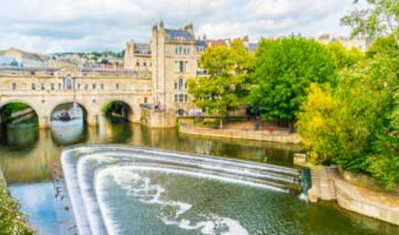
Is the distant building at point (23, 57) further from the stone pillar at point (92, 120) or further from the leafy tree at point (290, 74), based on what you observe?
the leafy tree at point (290, 74)

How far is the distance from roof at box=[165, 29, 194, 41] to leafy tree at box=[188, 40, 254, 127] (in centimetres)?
1119

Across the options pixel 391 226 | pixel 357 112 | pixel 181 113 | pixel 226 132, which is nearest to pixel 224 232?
pixel 391 226

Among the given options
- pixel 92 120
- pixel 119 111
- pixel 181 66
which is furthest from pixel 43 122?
pixel 181 66

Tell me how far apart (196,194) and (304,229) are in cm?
782

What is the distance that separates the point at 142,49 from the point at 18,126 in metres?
37.4

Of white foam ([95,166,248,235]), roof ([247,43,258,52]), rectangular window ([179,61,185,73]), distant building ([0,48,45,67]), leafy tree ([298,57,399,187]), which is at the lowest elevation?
white foam ([95,166,248,235])

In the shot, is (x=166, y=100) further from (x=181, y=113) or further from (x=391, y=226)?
(x=391, y=226)

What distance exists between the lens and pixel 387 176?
836 inches

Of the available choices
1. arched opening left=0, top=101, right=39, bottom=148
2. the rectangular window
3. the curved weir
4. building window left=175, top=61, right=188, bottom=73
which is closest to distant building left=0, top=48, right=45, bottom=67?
arched opening left=0, top=101, right=39, bottom=148

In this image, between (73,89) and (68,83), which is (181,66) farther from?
(68,83)

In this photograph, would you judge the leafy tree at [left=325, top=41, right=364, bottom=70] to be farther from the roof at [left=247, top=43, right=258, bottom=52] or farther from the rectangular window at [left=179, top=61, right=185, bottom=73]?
the rectangular window at [left=179, top=61, right=185, bottom=73]

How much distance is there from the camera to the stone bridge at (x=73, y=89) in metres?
53.7

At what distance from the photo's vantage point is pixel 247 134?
4641cm

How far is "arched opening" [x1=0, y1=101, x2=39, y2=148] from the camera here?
45906 millimetres
